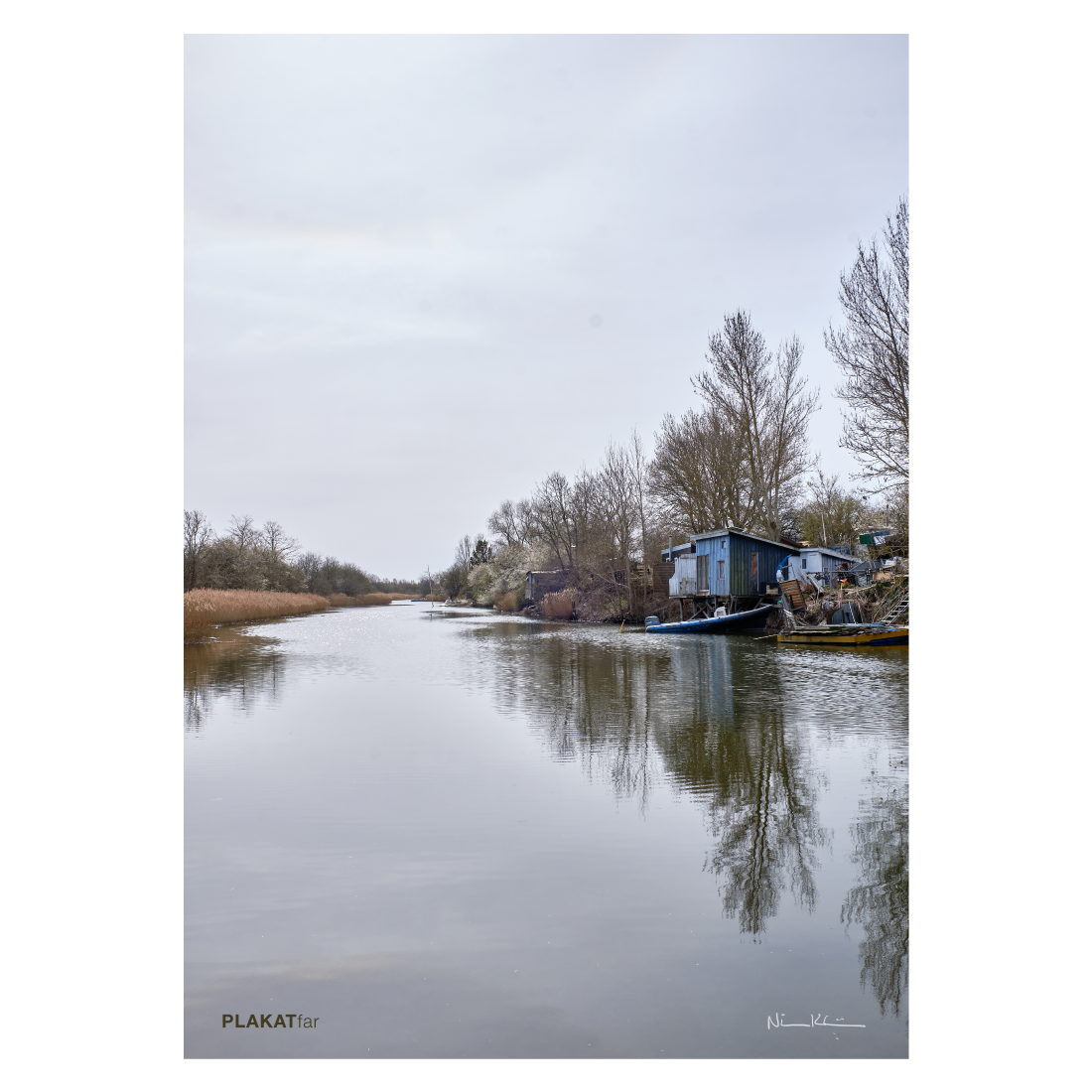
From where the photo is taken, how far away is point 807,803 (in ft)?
20.0

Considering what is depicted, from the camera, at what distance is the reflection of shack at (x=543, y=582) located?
1988 inches

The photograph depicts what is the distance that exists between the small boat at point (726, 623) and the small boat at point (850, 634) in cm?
477

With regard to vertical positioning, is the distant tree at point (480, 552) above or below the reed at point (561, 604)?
above

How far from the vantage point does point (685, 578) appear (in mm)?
33969

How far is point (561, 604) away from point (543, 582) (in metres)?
8.52

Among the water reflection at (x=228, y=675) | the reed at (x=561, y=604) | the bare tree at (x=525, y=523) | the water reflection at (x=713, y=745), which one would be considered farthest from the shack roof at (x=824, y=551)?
the bare tree at (x=525, y=523)

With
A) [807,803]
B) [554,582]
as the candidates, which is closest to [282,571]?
[554,582]

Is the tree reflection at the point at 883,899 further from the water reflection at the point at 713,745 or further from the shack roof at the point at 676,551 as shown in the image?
the shack roof at the point at 676,551

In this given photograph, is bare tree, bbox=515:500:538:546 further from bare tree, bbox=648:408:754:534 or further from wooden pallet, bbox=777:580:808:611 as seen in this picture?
wooden pallet, bbox=777:580:808:611

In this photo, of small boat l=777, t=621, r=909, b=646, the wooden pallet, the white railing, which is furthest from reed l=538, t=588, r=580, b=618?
small boat l=777, t=621, r=909, b=646

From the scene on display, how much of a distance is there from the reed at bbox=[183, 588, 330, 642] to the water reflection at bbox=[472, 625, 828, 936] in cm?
1468
